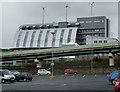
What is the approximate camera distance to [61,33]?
13975 cm

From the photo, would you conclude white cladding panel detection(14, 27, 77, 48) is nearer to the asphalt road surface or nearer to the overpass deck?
the overpass deck

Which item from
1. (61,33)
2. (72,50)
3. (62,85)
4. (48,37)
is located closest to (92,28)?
(61,33)

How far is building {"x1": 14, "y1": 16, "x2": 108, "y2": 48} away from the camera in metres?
136

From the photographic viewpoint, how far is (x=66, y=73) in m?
68.2

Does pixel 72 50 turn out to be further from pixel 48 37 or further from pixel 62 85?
pixel 48 37

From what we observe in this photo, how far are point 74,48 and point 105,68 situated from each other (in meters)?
11.4

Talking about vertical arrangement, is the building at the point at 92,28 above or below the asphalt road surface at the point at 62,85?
above

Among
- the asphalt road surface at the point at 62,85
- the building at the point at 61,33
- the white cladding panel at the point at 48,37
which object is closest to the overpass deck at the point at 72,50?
the asphalt road surface at the point at 62,85

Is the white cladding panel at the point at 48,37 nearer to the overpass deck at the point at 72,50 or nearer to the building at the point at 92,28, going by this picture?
the building at the point at 92,28

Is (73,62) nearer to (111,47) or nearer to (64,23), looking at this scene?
(111,47)

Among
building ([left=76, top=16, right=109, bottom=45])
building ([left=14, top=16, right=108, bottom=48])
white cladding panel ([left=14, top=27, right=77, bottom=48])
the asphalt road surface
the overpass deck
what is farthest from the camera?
white cladding panel ([left=14, top=27, right=77, bottom=48])

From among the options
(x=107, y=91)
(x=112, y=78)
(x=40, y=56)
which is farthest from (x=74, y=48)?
(x=107, y=91)

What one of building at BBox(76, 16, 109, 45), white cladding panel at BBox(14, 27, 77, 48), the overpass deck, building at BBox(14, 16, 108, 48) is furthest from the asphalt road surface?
building at BBox(76, 16, 109, 45)

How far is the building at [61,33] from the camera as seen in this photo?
135887mm
